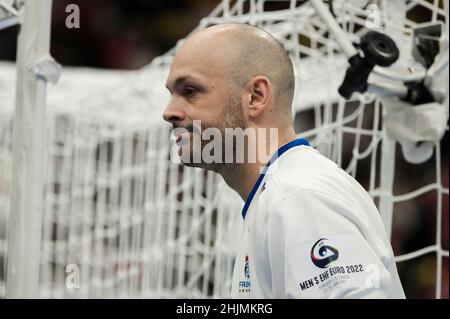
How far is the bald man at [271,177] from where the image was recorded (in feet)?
3.62

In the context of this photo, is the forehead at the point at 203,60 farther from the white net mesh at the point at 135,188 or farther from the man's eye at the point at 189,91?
the white net mesh at the point at 135,188

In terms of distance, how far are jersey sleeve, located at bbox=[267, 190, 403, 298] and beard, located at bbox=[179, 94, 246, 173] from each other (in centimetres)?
21

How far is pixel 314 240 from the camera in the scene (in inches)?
43.5

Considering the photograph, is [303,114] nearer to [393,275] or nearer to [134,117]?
[134,117]

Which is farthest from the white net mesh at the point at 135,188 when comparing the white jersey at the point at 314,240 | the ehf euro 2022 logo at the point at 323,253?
the ehf euro 2022 logo at the point at 323,253

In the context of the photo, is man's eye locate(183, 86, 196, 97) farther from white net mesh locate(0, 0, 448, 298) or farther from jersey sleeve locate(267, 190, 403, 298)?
white net mesh locate(0, 0, 448, 298)

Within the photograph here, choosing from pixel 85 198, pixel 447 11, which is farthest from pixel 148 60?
pixel 447 11

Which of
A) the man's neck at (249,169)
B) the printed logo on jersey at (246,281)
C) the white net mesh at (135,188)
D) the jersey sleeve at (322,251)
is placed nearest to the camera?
the jersey sleeve at (322,251)

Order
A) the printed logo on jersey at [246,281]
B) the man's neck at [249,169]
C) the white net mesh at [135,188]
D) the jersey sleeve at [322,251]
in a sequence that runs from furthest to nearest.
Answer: the white net mesh at [135,188]
the man's neck at [249,169]
the printed logo on jersey at [246,281]
the jersey sleeve at [322,251]

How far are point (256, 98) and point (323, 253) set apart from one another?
33 centimetres

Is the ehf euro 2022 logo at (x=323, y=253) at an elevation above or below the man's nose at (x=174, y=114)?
below

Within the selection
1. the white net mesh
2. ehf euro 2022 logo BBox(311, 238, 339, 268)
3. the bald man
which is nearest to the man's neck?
the bald man

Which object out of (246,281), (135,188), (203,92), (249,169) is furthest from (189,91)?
(135,188)

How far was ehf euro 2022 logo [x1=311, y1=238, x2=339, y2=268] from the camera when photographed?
43.1 inches
